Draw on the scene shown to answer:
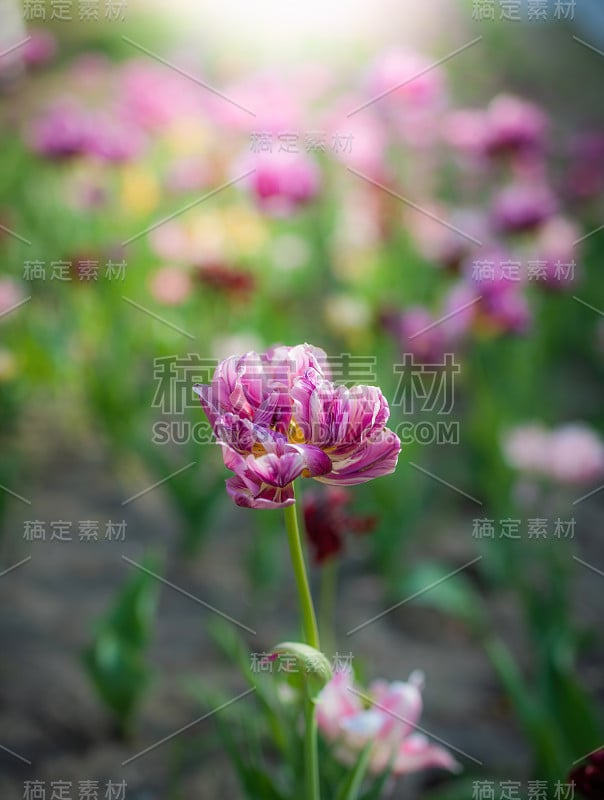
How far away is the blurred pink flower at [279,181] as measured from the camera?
1.91m

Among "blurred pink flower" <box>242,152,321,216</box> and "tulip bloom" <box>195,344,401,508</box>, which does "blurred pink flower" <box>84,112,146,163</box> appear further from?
"tulip bloom" <box>195,344,401,508</box>

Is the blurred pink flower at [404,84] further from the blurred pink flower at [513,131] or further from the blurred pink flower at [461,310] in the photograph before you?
the blurred pink flower at [461,310]

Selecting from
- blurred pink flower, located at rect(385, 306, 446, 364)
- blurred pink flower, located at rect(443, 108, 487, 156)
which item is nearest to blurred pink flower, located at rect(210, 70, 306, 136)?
blurred pink flower, located at rect(443, 108, 487, 156)

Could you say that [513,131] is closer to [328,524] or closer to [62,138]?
[62,138]

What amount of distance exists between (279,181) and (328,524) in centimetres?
110

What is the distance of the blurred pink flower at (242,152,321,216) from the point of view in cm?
191

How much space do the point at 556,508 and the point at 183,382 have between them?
36.1 inches

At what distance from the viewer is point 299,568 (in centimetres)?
71

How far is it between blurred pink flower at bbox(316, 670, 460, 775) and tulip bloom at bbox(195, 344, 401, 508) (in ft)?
1.04

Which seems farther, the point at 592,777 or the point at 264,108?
the point at 264,108

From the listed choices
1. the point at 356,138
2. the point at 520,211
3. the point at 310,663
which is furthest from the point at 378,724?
the point at 356,138

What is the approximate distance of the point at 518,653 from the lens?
1548 mm

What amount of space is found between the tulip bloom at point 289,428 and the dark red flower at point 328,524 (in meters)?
0.34

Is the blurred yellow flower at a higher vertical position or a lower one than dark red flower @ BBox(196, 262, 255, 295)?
higher
